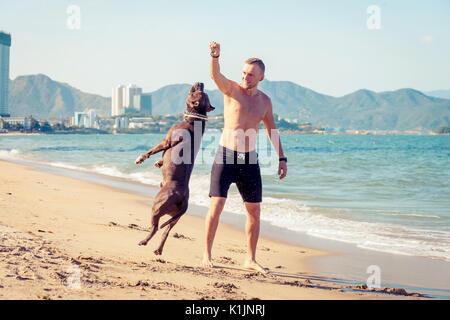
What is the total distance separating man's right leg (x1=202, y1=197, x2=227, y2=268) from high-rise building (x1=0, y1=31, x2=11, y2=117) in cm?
17476

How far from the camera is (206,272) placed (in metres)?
4.63

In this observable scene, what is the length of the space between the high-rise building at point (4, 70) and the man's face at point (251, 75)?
574ft

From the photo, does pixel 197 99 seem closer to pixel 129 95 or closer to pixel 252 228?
pixel 252 228

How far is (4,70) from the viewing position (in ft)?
579

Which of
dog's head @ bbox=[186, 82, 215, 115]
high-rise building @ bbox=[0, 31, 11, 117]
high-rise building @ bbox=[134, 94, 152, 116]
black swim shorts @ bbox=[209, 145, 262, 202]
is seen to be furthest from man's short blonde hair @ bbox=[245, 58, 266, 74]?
high-rise building @ bbox=[0, 31, 11, 117]

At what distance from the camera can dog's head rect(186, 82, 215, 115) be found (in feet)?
13.9

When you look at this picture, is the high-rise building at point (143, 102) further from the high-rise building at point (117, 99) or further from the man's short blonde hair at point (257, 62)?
the man's short blonde hair at point (257, 62)

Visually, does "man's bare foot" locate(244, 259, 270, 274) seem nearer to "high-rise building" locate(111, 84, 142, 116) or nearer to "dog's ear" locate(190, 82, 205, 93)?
"dog's ear" locate(190, 82, 205, 93)

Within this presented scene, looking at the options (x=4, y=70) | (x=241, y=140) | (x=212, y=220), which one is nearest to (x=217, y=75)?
(x=241, y=140)

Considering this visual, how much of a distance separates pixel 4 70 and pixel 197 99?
627 feet

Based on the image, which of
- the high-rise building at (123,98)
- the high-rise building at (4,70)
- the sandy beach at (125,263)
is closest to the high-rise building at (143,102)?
the high-rise building at (123,98)

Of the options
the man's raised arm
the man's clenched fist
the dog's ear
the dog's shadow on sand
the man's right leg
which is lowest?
the dog's shadow on sand

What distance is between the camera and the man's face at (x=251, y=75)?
4680 mm
